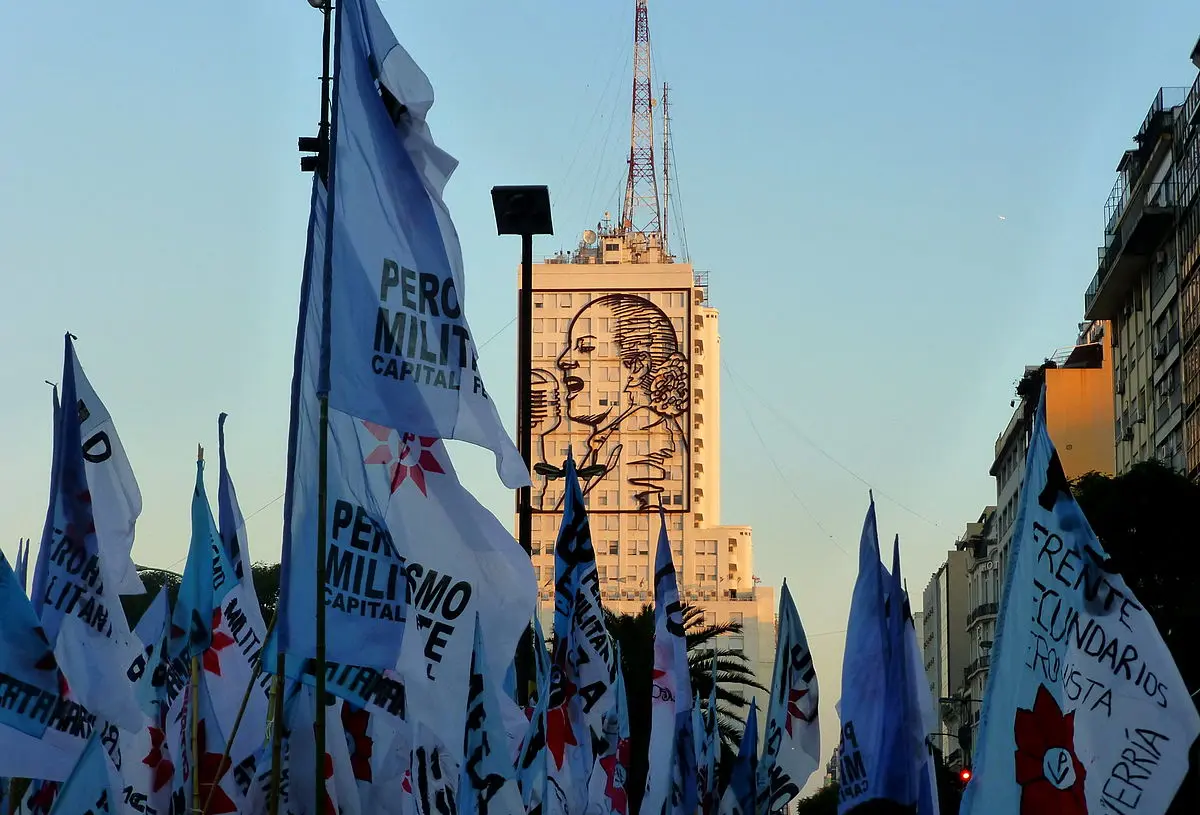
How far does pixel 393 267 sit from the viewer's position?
10.6 meters

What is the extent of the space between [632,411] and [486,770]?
4792 inches

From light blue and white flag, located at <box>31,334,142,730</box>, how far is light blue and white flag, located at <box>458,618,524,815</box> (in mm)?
2614

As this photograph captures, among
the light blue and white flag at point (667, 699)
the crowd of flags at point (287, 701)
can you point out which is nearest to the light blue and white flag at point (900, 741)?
the crowd of flags at point (287, 701)

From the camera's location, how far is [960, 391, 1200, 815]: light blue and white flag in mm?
11359

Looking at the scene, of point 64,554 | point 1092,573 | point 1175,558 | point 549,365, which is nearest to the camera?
point 1092,573

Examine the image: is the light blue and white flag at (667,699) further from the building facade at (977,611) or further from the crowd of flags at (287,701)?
the building facade at (977,611)

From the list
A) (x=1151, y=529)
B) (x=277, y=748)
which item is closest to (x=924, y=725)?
(x=277, y=748)

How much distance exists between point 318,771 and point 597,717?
35.8 feet

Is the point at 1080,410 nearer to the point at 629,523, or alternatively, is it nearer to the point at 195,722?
the point at 629,523

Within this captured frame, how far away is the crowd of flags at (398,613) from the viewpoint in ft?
33.8

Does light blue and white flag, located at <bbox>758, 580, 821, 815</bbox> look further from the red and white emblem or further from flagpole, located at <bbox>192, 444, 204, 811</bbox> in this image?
the red and white emblem

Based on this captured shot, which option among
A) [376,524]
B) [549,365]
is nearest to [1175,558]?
[376,524]

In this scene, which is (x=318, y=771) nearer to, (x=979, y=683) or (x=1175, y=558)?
(x=1175, y=558)

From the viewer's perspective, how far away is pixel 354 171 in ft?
34.6
